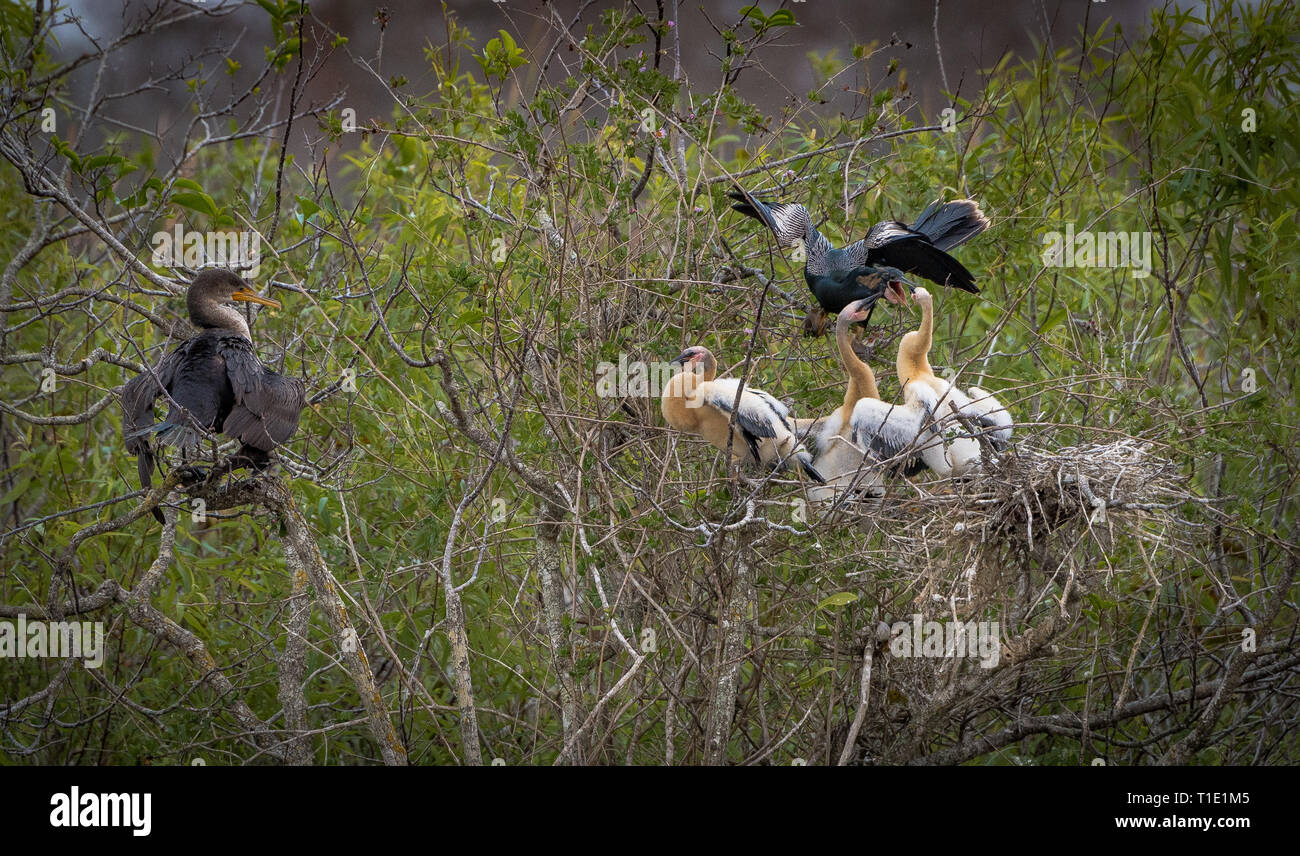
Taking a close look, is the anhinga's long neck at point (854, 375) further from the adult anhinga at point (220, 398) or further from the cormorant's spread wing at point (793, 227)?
the adult anhinga at point (220, 398)

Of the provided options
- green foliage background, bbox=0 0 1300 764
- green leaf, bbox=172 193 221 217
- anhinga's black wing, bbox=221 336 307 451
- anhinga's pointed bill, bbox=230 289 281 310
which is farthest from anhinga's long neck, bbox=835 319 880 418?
green leaf, bbox=172 193 221 217

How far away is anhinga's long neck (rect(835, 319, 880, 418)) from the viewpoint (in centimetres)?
470

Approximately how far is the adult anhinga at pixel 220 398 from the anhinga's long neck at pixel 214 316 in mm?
67

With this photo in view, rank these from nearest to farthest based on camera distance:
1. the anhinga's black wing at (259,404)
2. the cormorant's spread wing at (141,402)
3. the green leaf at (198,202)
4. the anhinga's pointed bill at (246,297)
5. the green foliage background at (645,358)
A: the cormorant's spread wing at (141,402)
the anhinga's black wing at (259,404)
the green leaf at (198,202)
the green foliage background at (645,358)
the anhinga's pointed bill at (246,297)

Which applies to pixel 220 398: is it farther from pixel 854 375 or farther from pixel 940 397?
pixel 940 397

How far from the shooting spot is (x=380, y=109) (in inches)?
284

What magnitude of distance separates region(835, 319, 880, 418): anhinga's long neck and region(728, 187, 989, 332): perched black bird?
0.17 metres

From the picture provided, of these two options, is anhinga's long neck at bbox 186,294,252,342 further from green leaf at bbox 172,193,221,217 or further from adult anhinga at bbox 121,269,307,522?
green leaf at bbox 172,193,221,217

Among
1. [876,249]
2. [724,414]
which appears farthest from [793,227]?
[724,414]

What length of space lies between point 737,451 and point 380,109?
11.7ft

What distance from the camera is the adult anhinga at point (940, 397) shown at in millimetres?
4527

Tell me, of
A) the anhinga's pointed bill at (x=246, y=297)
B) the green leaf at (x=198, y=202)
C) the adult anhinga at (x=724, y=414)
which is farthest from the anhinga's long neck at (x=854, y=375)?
the green leaf at (x=198, y=202)
